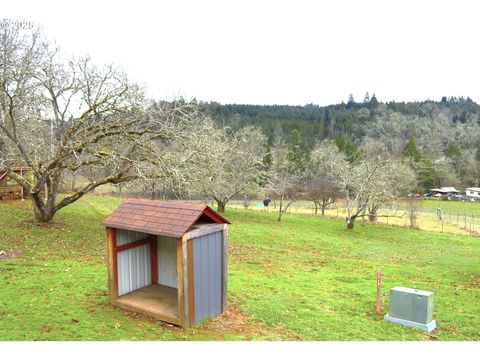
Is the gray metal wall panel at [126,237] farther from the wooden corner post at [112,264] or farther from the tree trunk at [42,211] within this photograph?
the tree trunk at [42,211]

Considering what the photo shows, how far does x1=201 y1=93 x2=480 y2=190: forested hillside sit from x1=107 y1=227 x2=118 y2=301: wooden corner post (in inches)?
1948

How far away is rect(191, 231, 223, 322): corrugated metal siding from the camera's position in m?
7.76

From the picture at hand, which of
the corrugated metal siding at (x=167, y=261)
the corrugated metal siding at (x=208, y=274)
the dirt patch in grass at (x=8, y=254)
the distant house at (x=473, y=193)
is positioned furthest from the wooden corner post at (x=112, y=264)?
the distant house at (x=473, y=193)

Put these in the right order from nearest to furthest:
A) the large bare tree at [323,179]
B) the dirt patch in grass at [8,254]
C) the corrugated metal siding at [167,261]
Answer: the corrugated metal siding at [167,261], the dirt patch in grass at [8,254], the large bare tree at [323,179]

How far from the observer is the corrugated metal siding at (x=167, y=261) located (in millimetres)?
9320

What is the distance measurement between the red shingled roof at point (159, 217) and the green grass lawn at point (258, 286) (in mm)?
1753

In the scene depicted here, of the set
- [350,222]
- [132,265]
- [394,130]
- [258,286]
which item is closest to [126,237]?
[132,265]

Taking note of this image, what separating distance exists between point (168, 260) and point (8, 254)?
5780 mm

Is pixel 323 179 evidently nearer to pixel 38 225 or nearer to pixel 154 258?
pixel 38 225

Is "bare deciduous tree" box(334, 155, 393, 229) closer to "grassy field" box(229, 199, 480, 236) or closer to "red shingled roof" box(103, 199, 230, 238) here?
"grassy field" box(229, 199, 480, 236)

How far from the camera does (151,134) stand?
49.1ft

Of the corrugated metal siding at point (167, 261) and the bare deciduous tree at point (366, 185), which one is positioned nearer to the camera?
the corrugated metal siding at point (167, 261)

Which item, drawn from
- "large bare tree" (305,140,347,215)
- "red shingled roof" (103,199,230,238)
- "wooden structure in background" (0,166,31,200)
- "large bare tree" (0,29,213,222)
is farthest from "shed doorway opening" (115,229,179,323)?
"large bare tree" (305,140,347,215)

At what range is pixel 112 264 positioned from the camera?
8500mm
